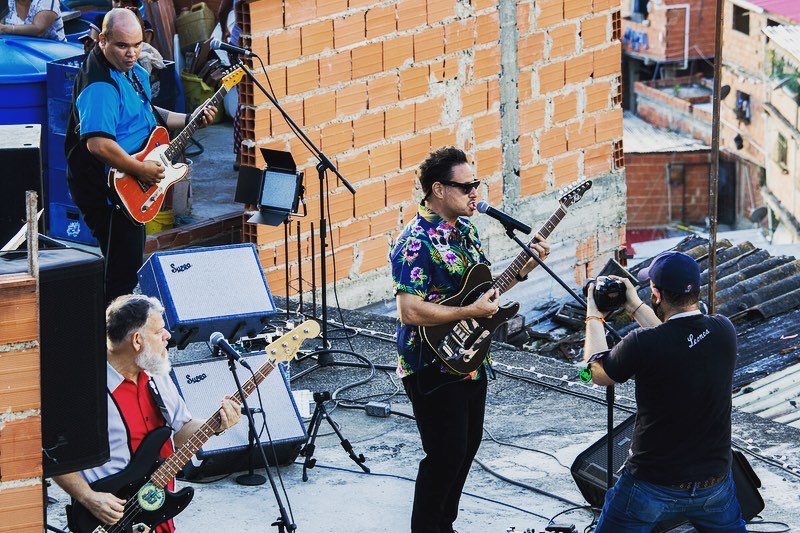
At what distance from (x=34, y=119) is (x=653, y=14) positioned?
115 ft

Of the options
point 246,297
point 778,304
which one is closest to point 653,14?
point 778,304

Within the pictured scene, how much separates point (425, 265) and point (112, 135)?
229cm

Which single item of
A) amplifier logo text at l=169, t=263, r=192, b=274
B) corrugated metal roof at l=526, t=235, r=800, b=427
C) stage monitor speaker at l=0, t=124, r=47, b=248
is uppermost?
stage monitor speaker at l=0, t=124, r=47, b=248

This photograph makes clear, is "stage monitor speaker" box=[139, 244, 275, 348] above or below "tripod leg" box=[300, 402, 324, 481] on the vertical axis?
above

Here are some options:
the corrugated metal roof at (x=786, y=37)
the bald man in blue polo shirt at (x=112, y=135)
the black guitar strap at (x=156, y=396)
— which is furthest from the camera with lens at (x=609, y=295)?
the corrugated metal roof at (x=786, y=37)

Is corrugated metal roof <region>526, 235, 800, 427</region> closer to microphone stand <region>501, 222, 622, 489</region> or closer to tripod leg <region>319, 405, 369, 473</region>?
microphone stand <region>501, 222, 622, 489</region>

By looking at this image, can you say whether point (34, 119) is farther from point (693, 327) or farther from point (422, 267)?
point (693, 327)

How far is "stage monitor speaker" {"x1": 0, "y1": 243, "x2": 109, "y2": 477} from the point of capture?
3.88 m

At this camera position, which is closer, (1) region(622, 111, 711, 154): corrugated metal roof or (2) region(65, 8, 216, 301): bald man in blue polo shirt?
(2) region(65, 8, 216, 301): bald man in blue polo shirt

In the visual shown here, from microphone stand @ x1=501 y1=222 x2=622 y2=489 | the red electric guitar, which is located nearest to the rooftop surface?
microphone stand @ x1=501 y1=222 x2=622 y2=489

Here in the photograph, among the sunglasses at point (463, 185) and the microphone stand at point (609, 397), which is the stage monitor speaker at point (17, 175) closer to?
the sunglasses at point (463, 185)

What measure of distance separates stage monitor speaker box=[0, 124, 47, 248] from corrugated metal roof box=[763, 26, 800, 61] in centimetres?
2742

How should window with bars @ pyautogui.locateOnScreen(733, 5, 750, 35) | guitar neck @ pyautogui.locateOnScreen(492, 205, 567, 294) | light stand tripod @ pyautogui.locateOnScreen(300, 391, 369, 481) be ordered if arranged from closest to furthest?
guitar neck @ pyautogui.locateOnScreen(492, 205, 567, 294) < light stand tripod @ pyautogui.locateOnScreen(300, 391, 369, 481) < window with bars @ pyautogui.locateOnScreen(733, 5, 750, 35)

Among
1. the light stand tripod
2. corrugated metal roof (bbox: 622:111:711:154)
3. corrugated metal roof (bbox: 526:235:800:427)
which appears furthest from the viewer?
corrugated metal roof (bbox: 622:111:711:154)
